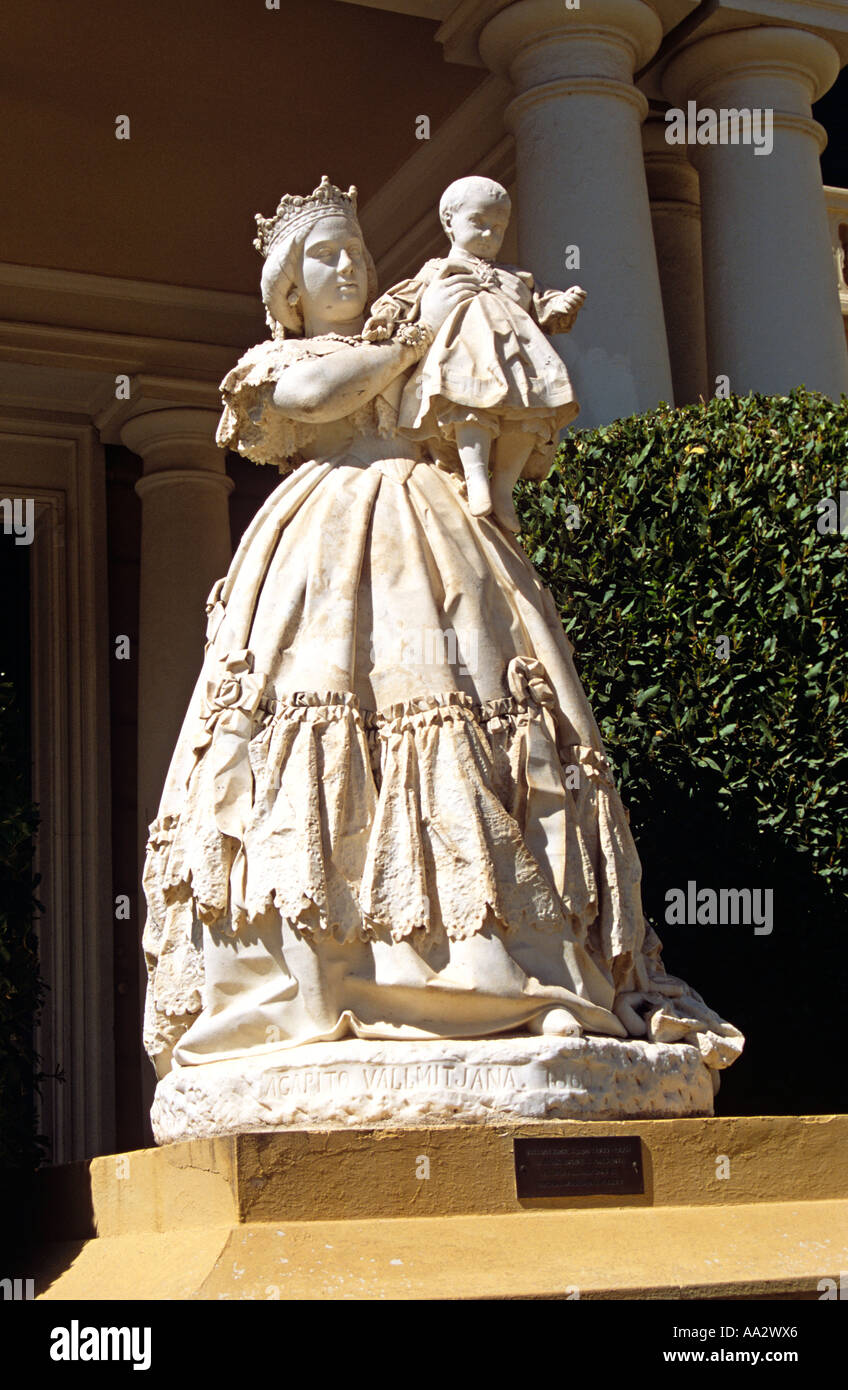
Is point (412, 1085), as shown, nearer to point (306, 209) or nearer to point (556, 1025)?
point (556, 1025)

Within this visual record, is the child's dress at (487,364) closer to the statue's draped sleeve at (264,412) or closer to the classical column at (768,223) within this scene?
the statue's draped sleeve at (264,412)

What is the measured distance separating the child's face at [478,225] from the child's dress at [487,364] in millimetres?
40

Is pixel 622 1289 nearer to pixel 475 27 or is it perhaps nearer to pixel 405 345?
pixel 405 345

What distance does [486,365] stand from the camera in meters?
5.97

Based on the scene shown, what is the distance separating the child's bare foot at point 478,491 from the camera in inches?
236

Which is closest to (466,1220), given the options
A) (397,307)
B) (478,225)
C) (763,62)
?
(397,307)

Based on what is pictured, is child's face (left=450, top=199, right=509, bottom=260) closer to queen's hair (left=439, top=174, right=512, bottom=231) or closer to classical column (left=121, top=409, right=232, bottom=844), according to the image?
queen's hair (left=439, top=174, right=512, bottom=231)

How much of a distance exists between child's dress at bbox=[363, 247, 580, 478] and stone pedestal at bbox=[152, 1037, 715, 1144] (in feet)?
6.46

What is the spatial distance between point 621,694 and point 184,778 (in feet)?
10.4

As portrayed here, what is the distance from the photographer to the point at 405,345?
608 centimetres

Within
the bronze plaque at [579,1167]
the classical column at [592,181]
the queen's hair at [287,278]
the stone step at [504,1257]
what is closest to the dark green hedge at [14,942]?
the queen's hair at [287,278]

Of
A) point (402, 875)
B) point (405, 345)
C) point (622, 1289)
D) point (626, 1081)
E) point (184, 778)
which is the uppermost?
point (405, 345)

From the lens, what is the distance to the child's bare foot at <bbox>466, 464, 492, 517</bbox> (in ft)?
19.6

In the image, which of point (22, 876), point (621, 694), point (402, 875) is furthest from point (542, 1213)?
point (22, 876)
